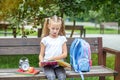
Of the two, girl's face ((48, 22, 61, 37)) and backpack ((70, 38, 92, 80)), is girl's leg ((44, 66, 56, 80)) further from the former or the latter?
girl's face ((48, 22, 61, 37))

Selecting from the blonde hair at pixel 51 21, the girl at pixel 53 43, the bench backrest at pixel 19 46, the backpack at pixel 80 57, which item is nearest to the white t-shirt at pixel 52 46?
the girl at pixel 53 43

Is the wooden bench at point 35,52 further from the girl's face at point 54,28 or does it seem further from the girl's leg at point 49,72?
the girl's face at point 54,28

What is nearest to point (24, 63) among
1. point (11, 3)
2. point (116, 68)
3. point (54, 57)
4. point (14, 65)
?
point (54, 57)

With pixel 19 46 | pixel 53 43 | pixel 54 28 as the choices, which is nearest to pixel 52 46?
pixel 53 43

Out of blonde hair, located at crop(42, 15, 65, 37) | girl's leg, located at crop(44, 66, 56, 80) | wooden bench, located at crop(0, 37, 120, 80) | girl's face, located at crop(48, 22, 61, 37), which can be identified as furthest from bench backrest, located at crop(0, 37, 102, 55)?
girl's leg, located at crop(44, 66, 56, 80)

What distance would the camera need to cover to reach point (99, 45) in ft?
20.2

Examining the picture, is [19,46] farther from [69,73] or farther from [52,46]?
[69,73]

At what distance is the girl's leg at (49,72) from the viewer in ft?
17.0

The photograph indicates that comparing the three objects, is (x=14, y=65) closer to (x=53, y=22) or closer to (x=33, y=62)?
(x=33, y=62)

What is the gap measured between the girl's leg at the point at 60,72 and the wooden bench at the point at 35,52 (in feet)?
0.27

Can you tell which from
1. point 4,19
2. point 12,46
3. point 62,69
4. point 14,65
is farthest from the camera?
point 4,19

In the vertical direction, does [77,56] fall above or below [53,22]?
below

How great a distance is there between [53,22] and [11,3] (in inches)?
163

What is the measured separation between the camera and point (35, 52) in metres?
5.95
